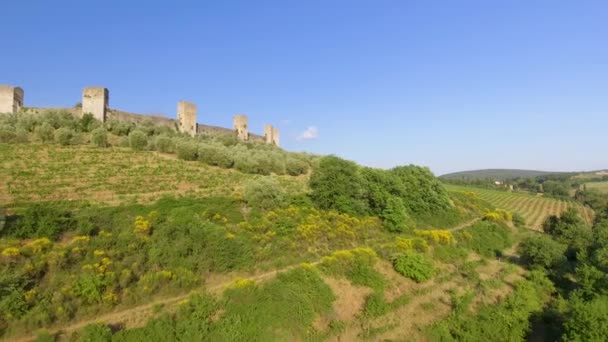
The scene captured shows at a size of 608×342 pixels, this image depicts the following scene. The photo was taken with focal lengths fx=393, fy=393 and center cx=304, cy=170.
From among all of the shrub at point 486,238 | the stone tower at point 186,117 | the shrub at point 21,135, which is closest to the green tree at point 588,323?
the shrub at point 486,238

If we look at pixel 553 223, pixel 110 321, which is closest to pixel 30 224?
pixel 110 321

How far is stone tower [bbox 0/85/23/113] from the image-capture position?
32812 millimetres

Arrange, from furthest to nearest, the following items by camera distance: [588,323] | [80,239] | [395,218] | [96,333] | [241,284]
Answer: [395,218], [80,239], [241,284], [588,323], [96,333]

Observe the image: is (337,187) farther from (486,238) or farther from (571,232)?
(571,232)

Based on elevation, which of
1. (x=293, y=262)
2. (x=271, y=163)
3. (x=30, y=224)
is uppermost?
(x=271, y=163)

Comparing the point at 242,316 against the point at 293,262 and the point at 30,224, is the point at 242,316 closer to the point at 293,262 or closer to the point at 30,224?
the point at 293,262

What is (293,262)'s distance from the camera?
50.5 ft

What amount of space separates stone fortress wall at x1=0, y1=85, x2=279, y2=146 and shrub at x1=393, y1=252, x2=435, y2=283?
30899mm

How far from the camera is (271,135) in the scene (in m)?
57.9

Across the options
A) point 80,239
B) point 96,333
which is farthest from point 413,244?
point 96,333

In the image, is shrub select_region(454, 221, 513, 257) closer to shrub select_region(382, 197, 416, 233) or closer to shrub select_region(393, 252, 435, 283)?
shrub select_region(382, 197, 416, 233)

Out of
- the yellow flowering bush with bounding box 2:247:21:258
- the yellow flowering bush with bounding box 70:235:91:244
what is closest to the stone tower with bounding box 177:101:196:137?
the yellow flowering bush with bounding box 70:235:91:244

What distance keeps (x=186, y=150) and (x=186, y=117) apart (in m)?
12.7

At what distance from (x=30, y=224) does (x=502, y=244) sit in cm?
2532
